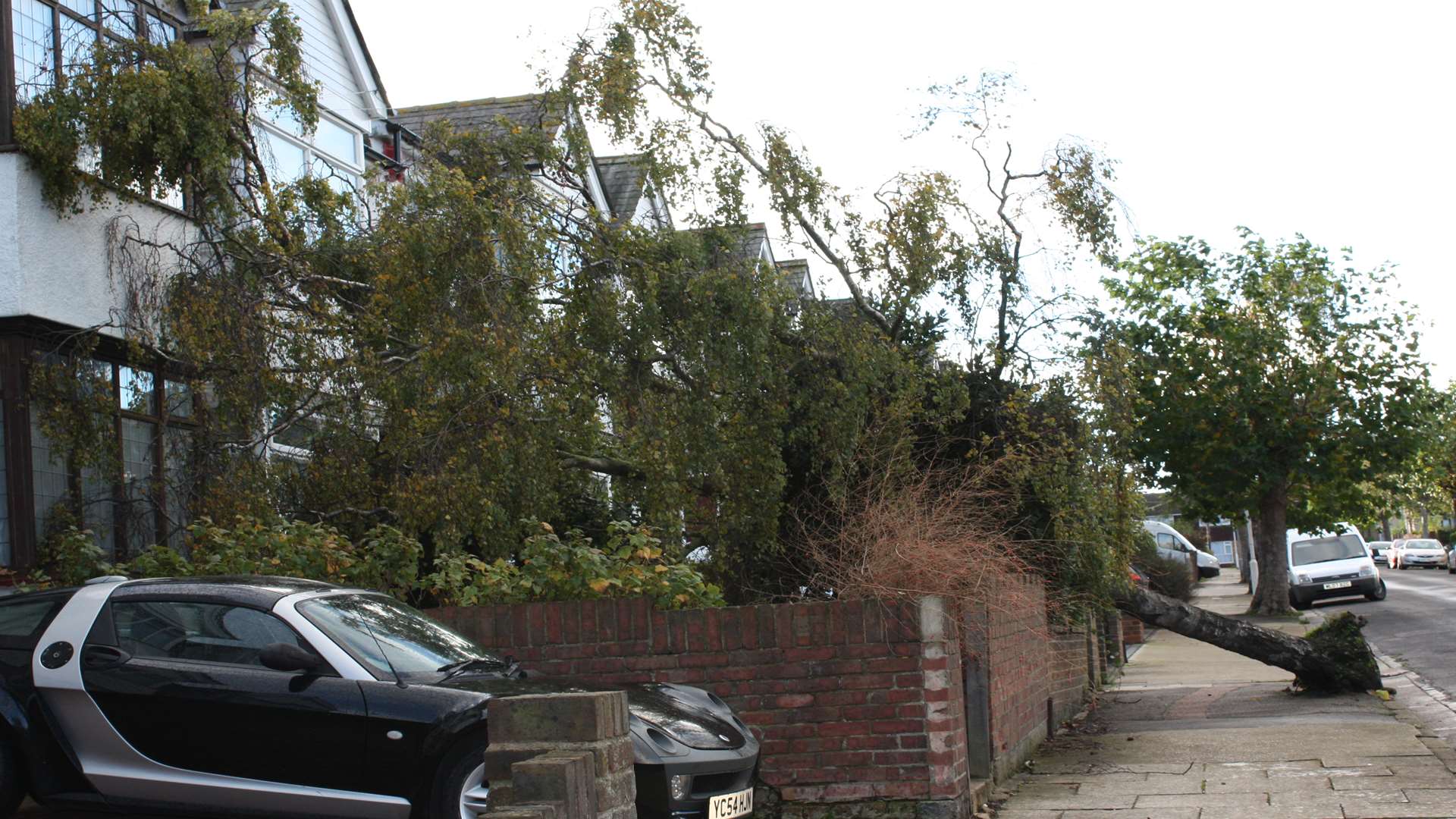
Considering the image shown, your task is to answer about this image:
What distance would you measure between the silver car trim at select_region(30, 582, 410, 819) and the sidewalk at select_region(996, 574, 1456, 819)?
13.6 ft

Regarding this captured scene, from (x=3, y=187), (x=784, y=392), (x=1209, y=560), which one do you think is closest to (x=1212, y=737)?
(x=784, y=392)

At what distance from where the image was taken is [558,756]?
15.3 ft

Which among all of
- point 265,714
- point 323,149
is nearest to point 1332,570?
point 323,149

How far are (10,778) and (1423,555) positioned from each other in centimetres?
6740

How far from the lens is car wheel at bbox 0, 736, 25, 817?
664 centimetres

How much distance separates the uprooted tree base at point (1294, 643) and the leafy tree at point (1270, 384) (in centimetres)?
1685

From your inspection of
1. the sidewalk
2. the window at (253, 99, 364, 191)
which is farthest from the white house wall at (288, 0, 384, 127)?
the sidewalk

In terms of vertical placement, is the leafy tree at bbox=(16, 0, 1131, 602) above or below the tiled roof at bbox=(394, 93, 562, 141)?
below

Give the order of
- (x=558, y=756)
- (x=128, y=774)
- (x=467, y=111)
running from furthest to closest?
(x=467, y=111) → (x=128, y=774) → (x=558, y=756)

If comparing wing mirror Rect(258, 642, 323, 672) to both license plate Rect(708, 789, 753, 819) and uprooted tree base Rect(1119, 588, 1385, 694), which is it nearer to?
license plate Rect(708, 789, 753, 819)

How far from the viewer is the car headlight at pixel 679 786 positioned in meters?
6.25

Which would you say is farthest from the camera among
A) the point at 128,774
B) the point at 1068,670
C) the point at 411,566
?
the point at 1068,670

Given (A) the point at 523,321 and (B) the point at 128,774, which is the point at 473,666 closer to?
(B) the point at 128,774

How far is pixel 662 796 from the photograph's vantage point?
620 cm
